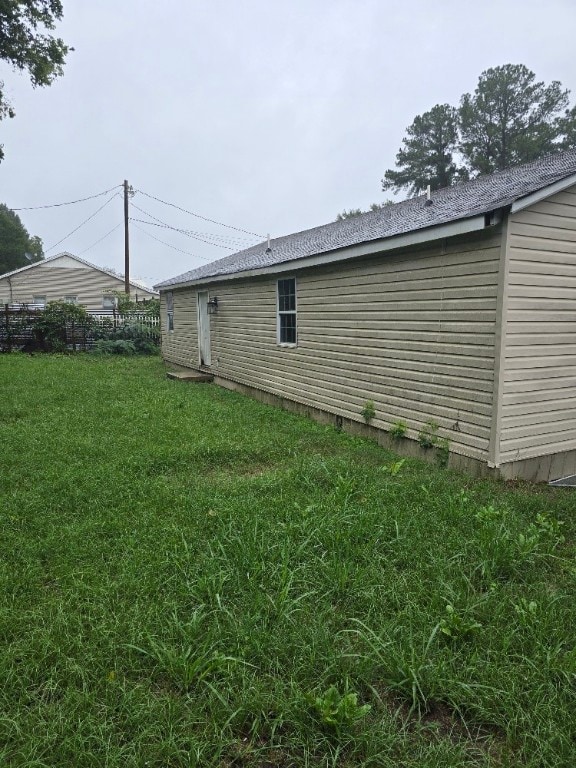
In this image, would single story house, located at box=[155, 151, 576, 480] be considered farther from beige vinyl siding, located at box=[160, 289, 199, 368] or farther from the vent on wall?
beige vinyl siding, located at box=[160, 289, 199, 368]

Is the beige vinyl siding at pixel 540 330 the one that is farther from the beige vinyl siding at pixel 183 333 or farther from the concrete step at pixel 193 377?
the beige vinyl siding at pixel 183 333

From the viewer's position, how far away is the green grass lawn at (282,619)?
1805 millimetres

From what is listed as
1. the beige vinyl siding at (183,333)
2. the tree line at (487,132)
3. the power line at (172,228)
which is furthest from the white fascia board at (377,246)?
the tree line at (487,132)

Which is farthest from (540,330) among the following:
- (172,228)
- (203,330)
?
(172,228)

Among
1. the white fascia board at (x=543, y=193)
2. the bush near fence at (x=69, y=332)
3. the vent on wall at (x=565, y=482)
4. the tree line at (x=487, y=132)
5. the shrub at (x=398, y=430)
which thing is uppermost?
the tree line at (x=487, y=132)

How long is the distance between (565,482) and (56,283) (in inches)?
1109

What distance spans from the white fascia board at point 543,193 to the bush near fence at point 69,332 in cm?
1502

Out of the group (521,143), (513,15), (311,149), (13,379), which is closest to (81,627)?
(13,379)

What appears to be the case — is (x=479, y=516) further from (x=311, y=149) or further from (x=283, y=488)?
(x=311, y=149)

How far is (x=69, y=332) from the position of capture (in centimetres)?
1706

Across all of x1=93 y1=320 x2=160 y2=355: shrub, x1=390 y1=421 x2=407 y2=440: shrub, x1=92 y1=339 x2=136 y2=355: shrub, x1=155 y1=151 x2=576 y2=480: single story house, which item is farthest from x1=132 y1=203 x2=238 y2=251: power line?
x1=390 y1=421 x2=407 y2=440: shrub

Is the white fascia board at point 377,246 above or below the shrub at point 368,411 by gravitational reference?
above

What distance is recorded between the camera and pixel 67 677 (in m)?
2.08

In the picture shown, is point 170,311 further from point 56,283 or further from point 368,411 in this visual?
point 56,283
